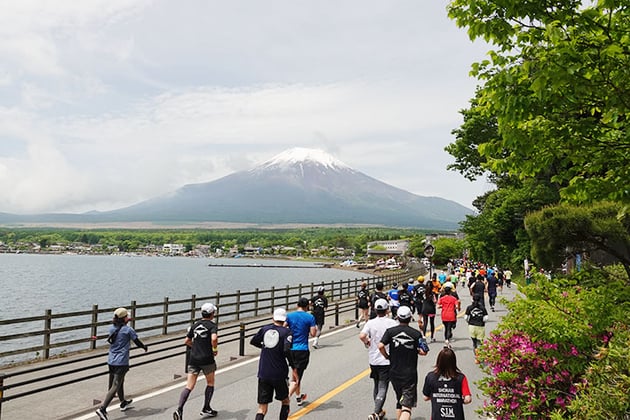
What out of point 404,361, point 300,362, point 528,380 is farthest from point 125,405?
point 528,380

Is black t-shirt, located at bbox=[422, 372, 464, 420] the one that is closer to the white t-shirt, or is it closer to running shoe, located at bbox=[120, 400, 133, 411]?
the white t-shirt

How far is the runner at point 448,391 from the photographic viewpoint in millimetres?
5754

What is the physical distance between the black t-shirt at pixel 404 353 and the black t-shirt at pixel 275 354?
149 cm

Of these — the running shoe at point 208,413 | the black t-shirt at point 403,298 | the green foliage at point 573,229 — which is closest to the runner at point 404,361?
the running shoe at point 208,413

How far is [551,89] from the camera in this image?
19.9 ft

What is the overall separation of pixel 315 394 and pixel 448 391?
163 inches

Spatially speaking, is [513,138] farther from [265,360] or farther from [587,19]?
[265,360]

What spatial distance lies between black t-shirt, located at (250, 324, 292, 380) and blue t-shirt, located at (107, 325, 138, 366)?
99.8 inches

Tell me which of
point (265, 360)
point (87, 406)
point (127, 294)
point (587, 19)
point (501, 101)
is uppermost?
point (587, 19)

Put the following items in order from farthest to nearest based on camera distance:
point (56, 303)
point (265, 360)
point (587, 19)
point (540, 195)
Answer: point (56, 303) < point (540, 195) < point (265, 360) < point (587, 19)

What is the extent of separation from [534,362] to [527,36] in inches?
160

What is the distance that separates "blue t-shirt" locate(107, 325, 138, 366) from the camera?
27.5 feet

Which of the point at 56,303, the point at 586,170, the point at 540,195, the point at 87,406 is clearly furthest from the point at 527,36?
the point at 56,303

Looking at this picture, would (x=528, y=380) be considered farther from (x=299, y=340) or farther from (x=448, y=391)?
(x=299, y=340)
